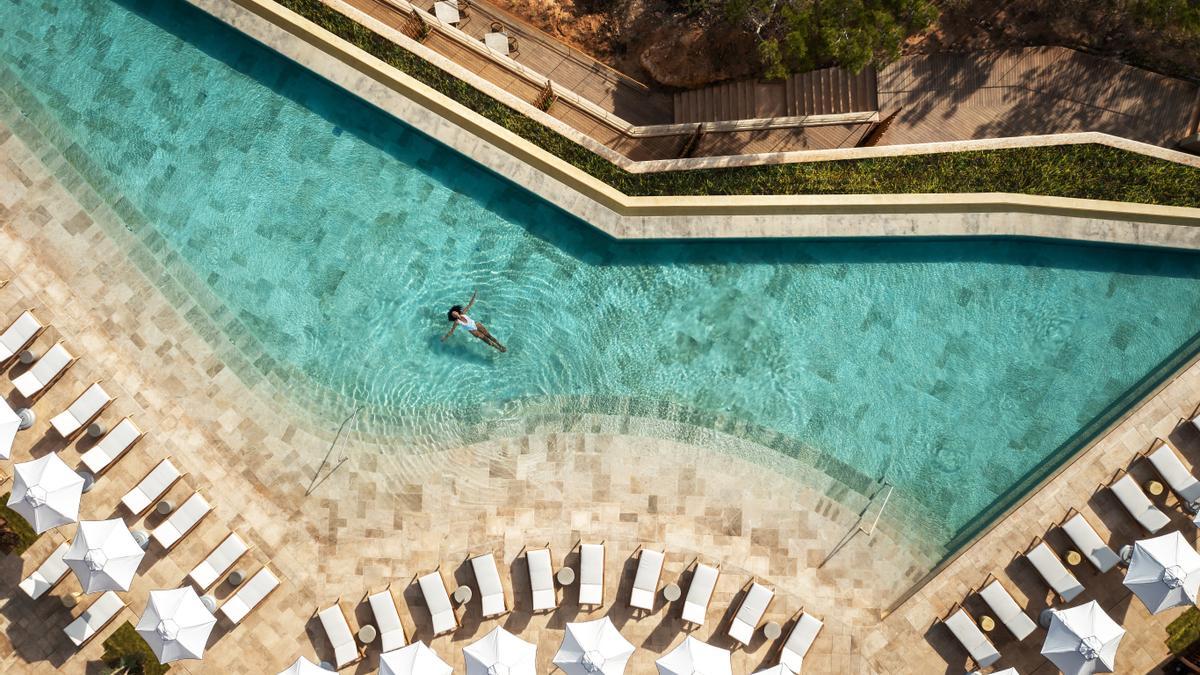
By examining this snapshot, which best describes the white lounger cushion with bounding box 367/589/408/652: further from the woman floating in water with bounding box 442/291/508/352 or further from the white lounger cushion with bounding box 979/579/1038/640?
the white lounger cushion with bounding box 979/579/1038/640

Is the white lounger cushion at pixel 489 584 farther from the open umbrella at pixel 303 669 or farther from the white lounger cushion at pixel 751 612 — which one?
the white lounger cushion at pixel 751 612

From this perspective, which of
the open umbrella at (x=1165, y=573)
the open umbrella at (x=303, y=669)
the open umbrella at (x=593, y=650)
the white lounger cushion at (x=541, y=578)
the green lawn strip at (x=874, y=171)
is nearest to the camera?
the open umbrella at (x=1165, y=573)

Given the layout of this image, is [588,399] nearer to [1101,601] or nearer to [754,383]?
[754,383]

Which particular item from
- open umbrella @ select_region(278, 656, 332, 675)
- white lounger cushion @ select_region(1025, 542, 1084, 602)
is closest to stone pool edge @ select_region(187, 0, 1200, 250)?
white lounger cushion @ select_region(1025, 542, 1084, 602)

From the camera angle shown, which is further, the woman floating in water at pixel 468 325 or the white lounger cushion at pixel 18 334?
the white lounger cushion at pixel 18 334

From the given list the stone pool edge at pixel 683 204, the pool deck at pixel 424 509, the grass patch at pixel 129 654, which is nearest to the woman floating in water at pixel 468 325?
the pool deck at pixel 424 509

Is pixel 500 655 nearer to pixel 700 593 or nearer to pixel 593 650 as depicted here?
pixel 593 650
